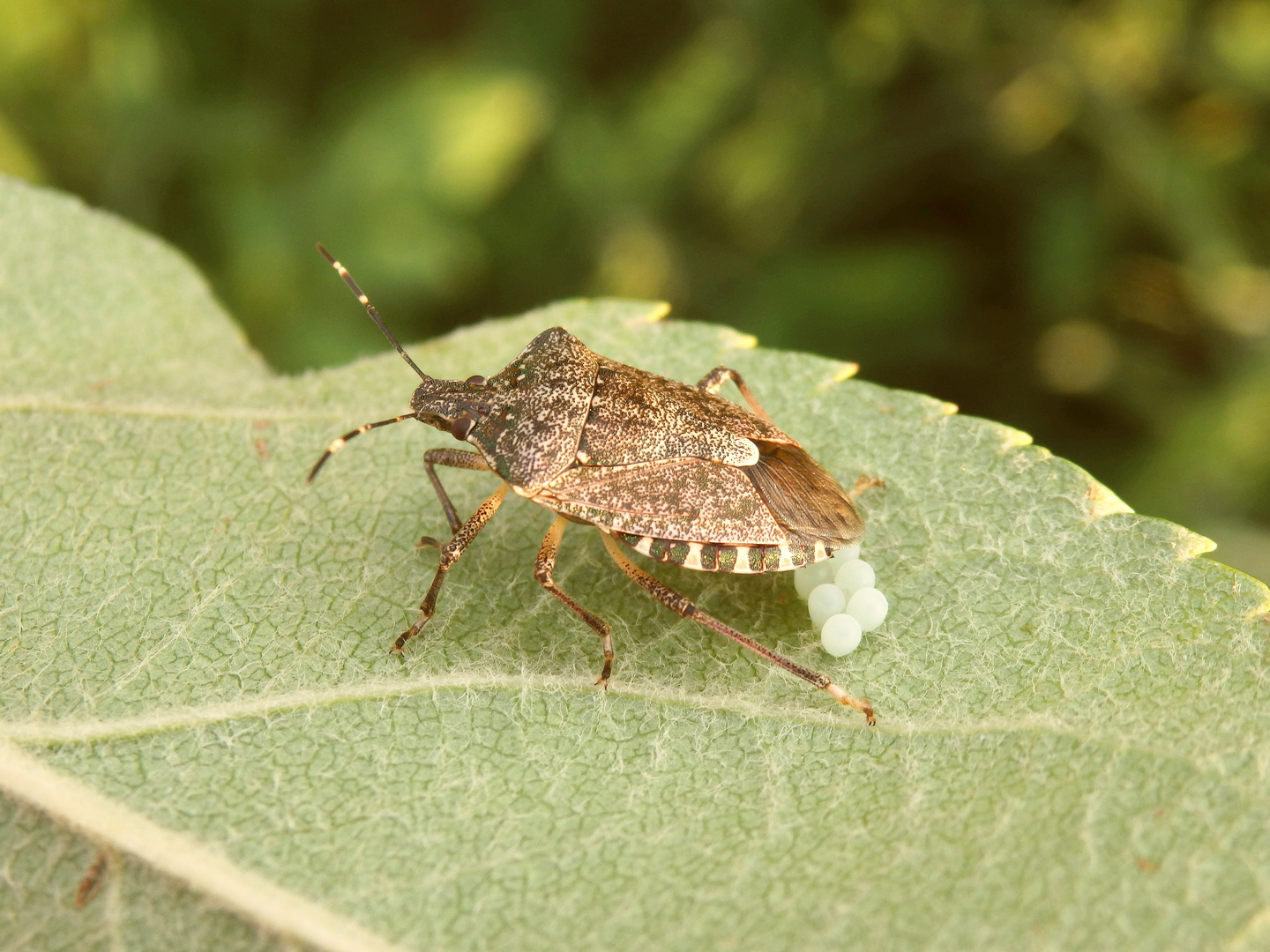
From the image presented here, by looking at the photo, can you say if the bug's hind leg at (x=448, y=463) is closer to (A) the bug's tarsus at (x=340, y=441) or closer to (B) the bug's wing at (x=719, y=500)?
(A) the bug's tarsus at (x=340, y=441)

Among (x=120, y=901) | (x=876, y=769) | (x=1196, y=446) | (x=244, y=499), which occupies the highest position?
(x=1196, y=446)

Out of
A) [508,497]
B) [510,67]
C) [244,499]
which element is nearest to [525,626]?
[508,497]

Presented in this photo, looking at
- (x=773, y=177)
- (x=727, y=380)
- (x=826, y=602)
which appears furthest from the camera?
(x=773, y=177)

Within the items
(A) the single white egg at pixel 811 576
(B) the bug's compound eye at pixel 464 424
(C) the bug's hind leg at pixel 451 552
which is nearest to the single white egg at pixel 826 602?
(A) the single white egg at pixel 811 576

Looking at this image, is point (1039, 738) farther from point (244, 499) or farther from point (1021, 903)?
point (244, 499)

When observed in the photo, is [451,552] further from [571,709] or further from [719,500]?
[719,500]

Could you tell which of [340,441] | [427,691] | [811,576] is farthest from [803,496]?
[340,441]

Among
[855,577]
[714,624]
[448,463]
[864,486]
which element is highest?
[864,486]
